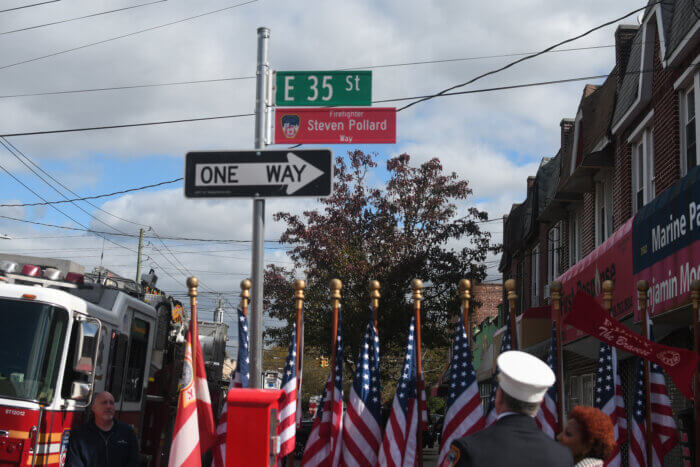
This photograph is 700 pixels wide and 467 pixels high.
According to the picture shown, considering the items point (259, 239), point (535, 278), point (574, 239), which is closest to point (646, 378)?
point (259, 239)

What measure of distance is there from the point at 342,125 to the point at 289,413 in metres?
2.73

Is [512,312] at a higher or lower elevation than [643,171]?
lower

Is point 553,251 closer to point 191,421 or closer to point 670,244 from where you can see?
point 670,244

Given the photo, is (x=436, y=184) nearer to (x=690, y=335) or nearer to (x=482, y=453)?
(x=690, y=335)

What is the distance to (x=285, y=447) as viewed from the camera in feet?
24.9

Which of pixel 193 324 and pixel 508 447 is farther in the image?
pixel 193 324

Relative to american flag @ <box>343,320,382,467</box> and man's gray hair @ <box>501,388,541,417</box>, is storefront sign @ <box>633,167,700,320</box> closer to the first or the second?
american flag @ <box>343,320,382,467</box>

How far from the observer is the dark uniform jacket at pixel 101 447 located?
733 centimetres

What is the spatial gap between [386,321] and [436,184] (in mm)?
4409

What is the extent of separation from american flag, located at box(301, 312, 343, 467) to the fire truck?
2280 millimetres

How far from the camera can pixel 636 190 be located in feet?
54.6

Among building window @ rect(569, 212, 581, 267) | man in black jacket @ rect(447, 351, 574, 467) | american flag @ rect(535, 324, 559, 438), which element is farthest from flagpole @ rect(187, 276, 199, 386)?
building window @ rect(569, 212, 581, 267)

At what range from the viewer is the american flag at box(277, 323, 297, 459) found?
25.0 feet

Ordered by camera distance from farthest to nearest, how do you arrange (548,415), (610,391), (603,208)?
(603,208), (610,391), (548,415)
